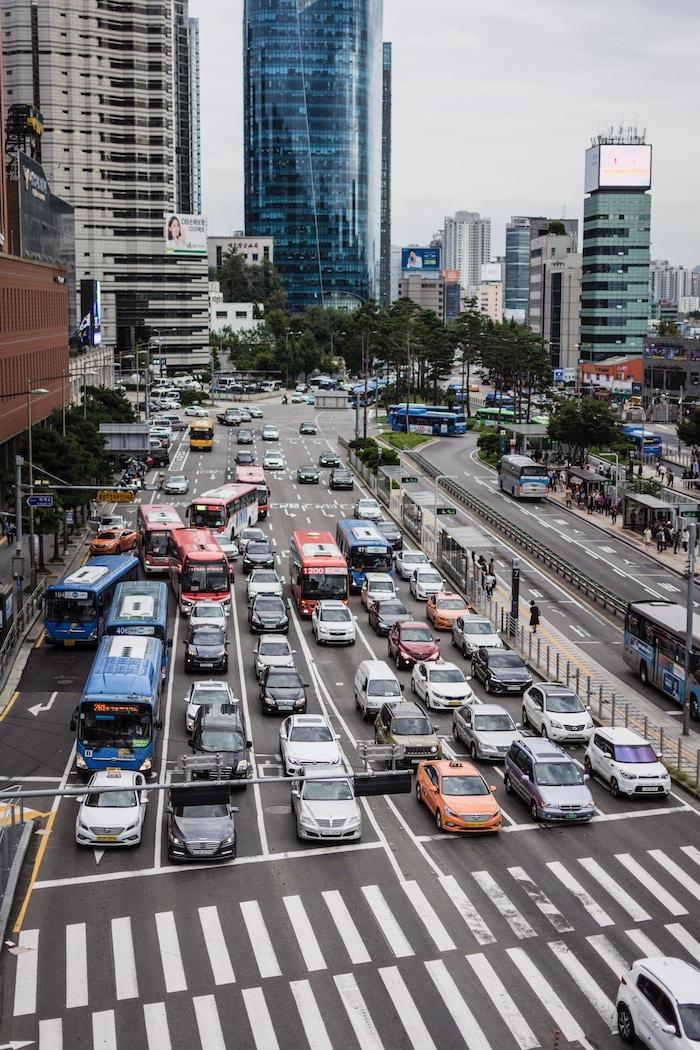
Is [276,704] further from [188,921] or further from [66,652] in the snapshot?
[188,921]

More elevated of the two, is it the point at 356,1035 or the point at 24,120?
the point at 24,120

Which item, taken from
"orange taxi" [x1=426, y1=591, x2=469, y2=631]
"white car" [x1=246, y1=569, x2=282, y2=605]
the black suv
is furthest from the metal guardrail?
"white car" [x1=246, y1=569, x2=282, y2=605]

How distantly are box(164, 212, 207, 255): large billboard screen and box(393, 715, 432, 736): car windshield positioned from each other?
16347 centimetres

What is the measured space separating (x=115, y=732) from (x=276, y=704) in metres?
8.22

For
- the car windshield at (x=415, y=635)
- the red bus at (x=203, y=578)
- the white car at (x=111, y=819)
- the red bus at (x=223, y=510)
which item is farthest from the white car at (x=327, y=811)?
the red bus at (x=223, y=510)

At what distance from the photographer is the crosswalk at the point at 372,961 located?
22.0m

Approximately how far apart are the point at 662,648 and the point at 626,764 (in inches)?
481

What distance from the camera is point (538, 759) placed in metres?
33.5

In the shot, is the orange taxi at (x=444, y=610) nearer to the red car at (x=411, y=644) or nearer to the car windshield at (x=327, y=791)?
the red car at (x=411, y=644)

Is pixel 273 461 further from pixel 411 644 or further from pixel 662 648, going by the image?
pixel 662 648

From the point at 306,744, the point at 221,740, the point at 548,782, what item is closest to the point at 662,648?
the point at 548,782

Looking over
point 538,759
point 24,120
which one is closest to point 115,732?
point 538,759

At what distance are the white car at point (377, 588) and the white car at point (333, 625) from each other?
4.21 metres

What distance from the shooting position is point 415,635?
4912 centimetres
